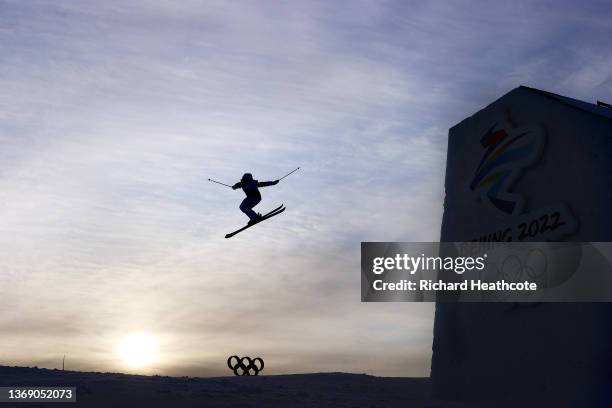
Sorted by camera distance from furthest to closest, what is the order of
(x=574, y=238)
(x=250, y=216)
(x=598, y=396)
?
(x=250, y=216) < (x=574, y=238) < (x=598, y=396)

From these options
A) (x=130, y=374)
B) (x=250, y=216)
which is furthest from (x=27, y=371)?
(x=250, y=216)

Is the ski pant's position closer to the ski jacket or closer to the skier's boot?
the ski jacket

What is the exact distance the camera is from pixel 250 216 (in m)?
23.8

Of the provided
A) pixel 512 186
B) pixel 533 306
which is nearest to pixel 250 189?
pixel 512 186

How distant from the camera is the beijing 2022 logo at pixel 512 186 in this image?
18.6 metres

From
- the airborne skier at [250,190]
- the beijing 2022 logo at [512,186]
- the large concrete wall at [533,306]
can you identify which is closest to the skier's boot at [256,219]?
the airborne skier at [250,190]

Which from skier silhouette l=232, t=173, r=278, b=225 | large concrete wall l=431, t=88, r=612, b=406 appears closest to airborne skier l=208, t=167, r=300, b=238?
skier silhouette l=232, t=173, r=278, b=225

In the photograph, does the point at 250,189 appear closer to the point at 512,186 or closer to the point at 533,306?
the point at 512,186

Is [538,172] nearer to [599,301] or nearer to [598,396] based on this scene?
[599,301]

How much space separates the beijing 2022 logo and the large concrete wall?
2.3 inches

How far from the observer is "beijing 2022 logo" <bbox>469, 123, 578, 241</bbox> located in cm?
1858

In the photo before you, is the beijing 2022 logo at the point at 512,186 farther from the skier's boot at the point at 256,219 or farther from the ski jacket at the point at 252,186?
the skier's boot at the point at 256,219

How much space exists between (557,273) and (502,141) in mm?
5047

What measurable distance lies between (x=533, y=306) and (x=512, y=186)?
365cm
